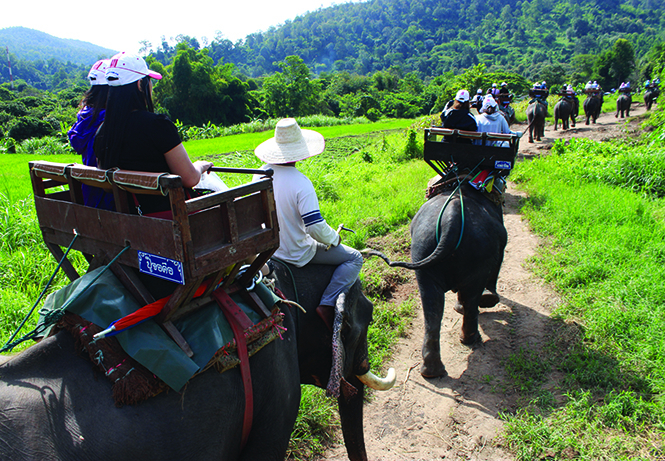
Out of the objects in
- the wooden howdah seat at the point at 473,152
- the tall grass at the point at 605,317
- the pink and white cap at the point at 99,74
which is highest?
the pink and white cap at the point at 99,74

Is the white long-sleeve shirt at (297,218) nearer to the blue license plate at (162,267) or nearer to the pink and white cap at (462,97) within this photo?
the blue license plate at (162,267)

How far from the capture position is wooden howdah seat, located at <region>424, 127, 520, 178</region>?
4.86 m

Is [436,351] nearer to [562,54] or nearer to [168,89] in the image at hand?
[168,89]

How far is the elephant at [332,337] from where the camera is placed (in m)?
2.77

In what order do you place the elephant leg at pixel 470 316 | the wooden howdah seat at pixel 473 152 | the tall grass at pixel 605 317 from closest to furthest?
the tall grass at pixel 605 317, the elephant leg at pixel 470 316, the wooden howdah seat at pixel 473 152

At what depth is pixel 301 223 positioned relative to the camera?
2.89 m

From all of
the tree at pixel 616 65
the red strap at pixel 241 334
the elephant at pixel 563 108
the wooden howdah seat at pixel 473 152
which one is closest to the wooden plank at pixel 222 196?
the red strap at pixel 241 334

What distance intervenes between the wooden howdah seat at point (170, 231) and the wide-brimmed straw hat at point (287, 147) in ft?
2.83

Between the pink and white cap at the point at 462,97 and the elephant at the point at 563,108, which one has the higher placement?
the pink and white cap at the point at 462,97

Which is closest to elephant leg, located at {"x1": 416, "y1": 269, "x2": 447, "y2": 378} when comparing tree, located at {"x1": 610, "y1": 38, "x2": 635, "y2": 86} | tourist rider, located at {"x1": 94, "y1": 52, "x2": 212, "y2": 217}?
tourist rider, located at {"x1": 94, "y1": 52, "x2": 212, "y2": 217}

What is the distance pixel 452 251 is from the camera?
4.21 meters

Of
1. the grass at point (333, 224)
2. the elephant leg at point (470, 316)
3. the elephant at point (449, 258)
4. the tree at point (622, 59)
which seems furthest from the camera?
the tree at point (622, 59)

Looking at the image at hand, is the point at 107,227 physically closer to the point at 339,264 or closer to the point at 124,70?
the point at 124,70

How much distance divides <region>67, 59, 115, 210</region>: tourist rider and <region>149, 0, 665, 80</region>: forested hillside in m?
96.0
